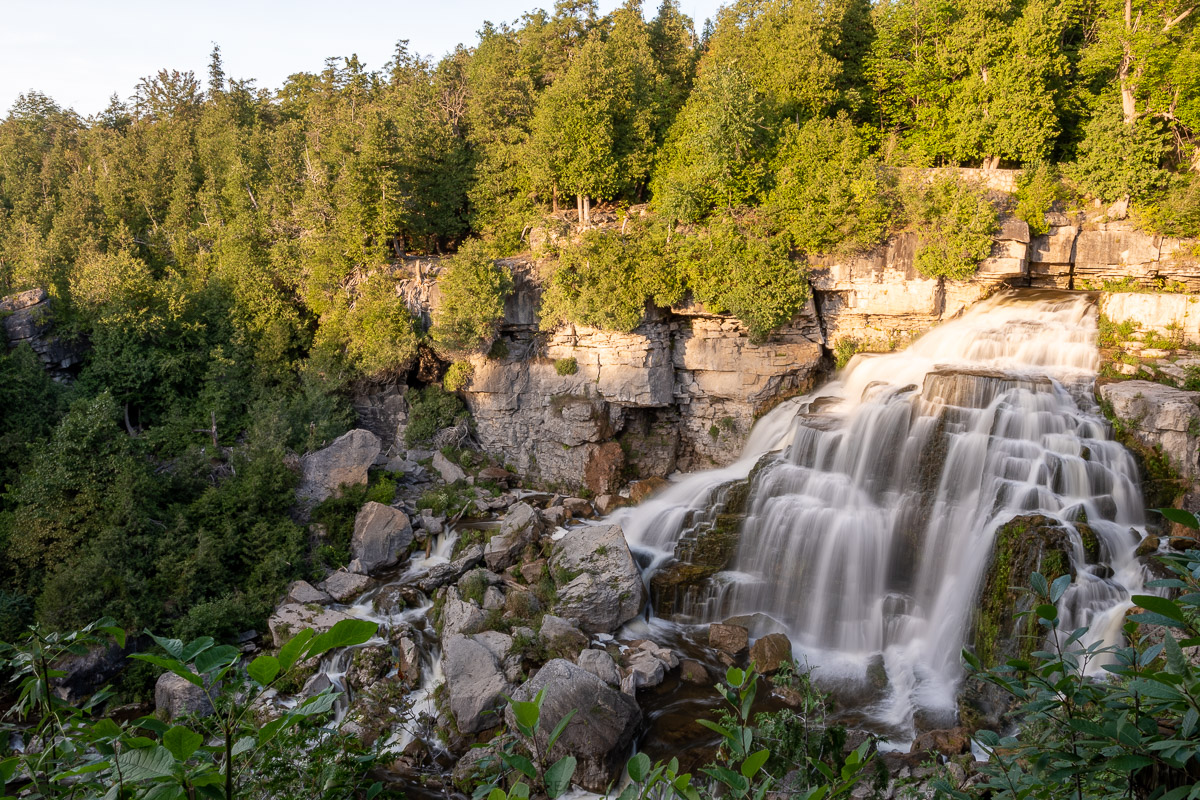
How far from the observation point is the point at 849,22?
82.9ft

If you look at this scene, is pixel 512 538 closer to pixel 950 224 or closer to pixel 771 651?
pixel 771 651

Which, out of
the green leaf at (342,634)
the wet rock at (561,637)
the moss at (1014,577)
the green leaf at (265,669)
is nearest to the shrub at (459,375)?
the wet rock at (561,637)

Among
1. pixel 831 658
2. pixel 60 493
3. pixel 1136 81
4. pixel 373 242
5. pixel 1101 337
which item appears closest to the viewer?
pixel 831 658

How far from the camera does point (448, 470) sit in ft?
74.0

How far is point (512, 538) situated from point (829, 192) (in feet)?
45.7

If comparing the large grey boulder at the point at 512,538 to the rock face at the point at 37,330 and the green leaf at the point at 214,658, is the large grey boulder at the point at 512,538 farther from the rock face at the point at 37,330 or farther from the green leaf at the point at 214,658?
the green leaf at the point at 214,658

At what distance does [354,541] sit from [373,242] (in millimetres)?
11273

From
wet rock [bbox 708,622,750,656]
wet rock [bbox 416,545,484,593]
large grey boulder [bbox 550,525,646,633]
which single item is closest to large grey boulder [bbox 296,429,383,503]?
wet rock [bbox 416,545,484,593]

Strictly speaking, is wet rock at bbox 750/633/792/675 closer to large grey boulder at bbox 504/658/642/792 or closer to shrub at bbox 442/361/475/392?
large grey boulder at bbox 504/658/642/792

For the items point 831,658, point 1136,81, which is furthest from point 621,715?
point 1136,81

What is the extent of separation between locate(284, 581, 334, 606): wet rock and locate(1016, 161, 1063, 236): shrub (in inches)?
864

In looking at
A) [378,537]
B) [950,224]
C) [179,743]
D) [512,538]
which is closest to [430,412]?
[378,537]

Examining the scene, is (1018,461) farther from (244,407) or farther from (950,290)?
(244,407)

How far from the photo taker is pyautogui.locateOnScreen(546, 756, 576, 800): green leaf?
79.8 inches
